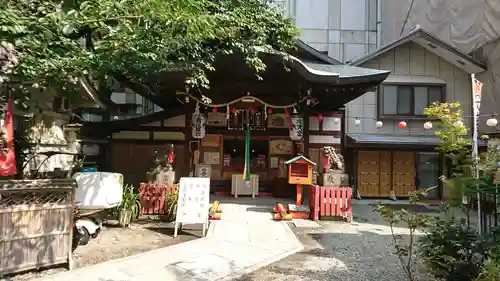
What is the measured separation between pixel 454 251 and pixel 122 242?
236 inches

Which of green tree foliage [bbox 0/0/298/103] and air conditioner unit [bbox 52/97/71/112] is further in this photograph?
air conditioner unit [bbox 52/97/71/112]

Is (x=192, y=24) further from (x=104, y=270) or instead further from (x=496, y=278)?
(x=496, y=278)

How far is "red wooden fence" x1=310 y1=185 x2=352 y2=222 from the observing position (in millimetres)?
10094

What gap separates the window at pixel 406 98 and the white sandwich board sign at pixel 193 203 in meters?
10.7

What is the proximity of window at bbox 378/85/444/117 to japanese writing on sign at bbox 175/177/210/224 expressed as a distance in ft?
35.0

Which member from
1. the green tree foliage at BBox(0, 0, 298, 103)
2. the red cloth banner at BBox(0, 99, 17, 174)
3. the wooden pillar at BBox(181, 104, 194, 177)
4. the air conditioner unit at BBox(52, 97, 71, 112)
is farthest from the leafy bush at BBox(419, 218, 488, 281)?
the wooden pillar at BBox(181, 104, 194, 177)

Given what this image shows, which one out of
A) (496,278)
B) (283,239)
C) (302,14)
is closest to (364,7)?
(302,14)

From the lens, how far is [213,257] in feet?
20.7

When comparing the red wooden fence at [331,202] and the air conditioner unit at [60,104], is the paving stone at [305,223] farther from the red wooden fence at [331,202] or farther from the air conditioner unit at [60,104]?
the air conditioner unit at [60,104]

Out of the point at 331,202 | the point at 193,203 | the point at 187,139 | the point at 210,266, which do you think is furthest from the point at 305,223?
the point at 187,139

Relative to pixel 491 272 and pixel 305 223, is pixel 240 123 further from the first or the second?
pixel 491 272

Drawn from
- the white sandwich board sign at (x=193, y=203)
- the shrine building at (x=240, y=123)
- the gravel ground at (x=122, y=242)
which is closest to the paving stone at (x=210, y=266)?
the gravel ground at (x=122, y=242)

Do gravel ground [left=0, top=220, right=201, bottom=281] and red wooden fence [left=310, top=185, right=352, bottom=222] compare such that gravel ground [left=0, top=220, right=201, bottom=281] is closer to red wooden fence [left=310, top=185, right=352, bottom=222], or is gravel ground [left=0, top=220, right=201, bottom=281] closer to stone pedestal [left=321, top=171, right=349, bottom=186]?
red wooden fence [left=310, top=185, right=352, bottom=222]

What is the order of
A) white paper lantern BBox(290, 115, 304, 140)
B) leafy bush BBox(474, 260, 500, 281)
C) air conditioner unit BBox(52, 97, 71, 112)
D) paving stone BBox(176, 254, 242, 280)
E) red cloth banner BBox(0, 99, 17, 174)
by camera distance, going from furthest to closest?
white paper lantern BBox(290, 115, 304, 140), air conditioner unit BBox(52, 97, 71, 112), red cloth banner BBox(0, 99, 17, 174), paving stone BBox(176, 254, 242, 280), leafy bush BBox(474, 260, 500, 281)
